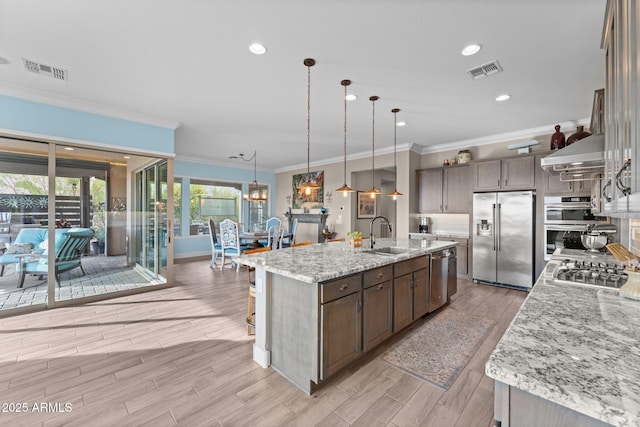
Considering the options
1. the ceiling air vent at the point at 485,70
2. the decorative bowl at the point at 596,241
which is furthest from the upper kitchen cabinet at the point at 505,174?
the ceiling air vent at the point at 485,70

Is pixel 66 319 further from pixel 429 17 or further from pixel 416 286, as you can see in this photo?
pixel 429 17

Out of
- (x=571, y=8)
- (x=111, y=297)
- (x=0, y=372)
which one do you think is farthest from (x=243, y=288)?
(x=571, y=8)

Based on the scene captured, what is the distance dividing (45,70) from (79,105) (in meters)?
0.93

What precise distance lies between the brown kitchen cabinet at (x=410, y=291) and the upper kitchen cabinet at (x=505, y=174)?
2673 millimetres

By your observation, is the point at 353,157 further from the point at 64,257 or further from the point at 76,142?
the point at 64,257

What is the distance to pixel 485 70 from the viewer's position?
111 inches

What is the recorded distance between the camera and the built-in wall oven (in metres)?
4.09

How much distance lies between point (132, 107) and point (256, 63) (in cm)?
233

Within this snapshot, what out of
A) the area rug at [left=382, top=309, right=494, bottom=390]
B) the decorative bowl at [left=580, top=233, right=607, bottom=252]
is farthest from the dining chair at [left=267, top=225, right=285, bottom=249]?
the decorative bowl at [left=580, top=233, right=607, bottom=252]

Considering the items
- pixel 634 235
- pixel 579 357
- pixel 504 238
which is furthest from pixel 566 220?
pixel 579 357

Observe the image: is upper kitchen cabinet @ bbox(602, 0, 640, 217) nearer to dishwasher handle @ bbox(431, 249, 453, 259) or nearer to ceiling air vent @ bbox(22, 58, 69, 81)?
dishwasher handle @ bbox(431, 249, 453, 259)

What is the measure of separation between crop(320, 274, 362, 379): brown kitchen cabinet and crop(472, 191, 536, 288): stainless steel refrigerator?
3750 millimetres

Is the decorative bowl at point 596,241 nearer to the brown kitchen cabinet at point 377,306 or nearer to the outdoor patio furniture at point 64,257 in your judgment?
the brown kitchen cabinet at point 377,306

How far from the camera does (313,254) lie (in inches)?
112
